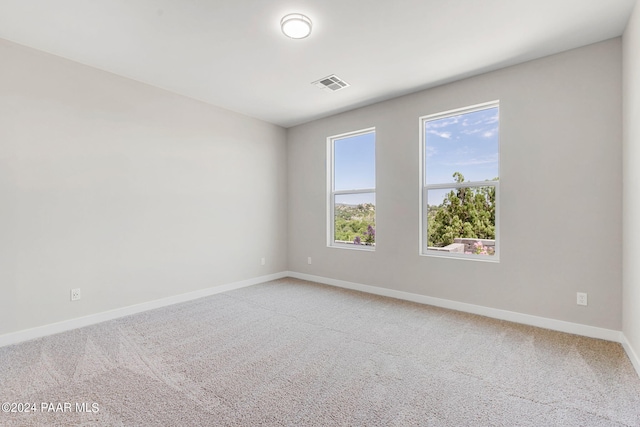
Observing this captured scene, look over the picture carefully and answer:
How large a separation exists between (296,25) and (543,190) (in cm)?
276

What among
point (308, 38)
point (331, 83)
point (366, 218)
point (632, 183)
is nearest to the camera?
point (632, 183)

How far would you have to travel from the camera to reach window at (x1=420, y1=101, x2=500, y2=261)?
328 centimetres

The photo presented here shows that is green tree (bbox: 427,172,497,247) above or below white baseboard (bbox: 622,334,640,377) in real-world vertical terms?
above

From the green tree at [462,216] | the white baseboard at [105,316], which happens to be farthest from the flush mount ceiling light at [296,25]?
the white baseboard at [105,316]

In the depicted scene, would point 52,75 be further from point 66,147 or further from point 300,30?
point 300,30

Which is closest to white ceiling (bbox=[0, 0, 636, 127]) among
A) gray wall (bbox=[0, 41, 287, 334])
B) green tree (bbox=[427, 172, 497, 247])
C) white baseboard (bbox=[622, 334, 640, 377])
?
gray wall (bbox=[0, 41, 287, 334])

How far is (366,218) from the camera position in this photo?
4.43m

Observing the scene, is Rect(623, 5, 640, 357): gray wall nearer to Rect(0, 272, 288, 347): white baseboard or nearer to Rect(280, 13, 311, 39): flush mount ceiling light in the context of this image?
Rect(280, 13, 311, 39): flush mount ceiling light

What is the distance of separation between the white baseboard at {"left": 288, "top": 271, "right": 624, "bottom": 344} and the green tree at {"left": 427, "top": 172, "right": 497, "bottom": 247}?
2.34 feet

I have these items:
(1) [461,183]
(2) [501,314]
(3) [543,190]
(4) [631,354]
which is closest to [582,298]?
(4) [631,354]

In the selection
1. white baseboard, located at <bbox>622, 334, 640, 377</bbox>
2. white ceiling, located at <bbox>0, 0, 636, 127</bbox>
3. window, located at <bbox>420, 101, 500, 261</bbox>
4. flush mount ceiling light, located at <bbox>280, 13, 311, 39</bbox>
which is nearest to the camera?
white baseboard, located at <bbox>622, 334, 640, 377</bbox>

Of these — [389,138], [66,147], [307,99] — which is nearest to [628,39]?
[389,138]

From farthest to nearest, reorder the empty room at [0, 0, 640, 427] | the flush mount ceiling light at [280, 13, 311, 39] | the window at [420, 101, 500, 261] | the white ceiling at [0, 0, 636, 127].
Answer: the window at [420, 101, 500, 261] → the flush mount ceiling light at [280, 13, 311, 39] → the white ceiling at [0, 0, 636, 127] → the empty room at [0, 0, 640, 427]

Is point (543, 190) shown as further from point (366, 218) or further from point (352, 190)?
point (352, 190)
